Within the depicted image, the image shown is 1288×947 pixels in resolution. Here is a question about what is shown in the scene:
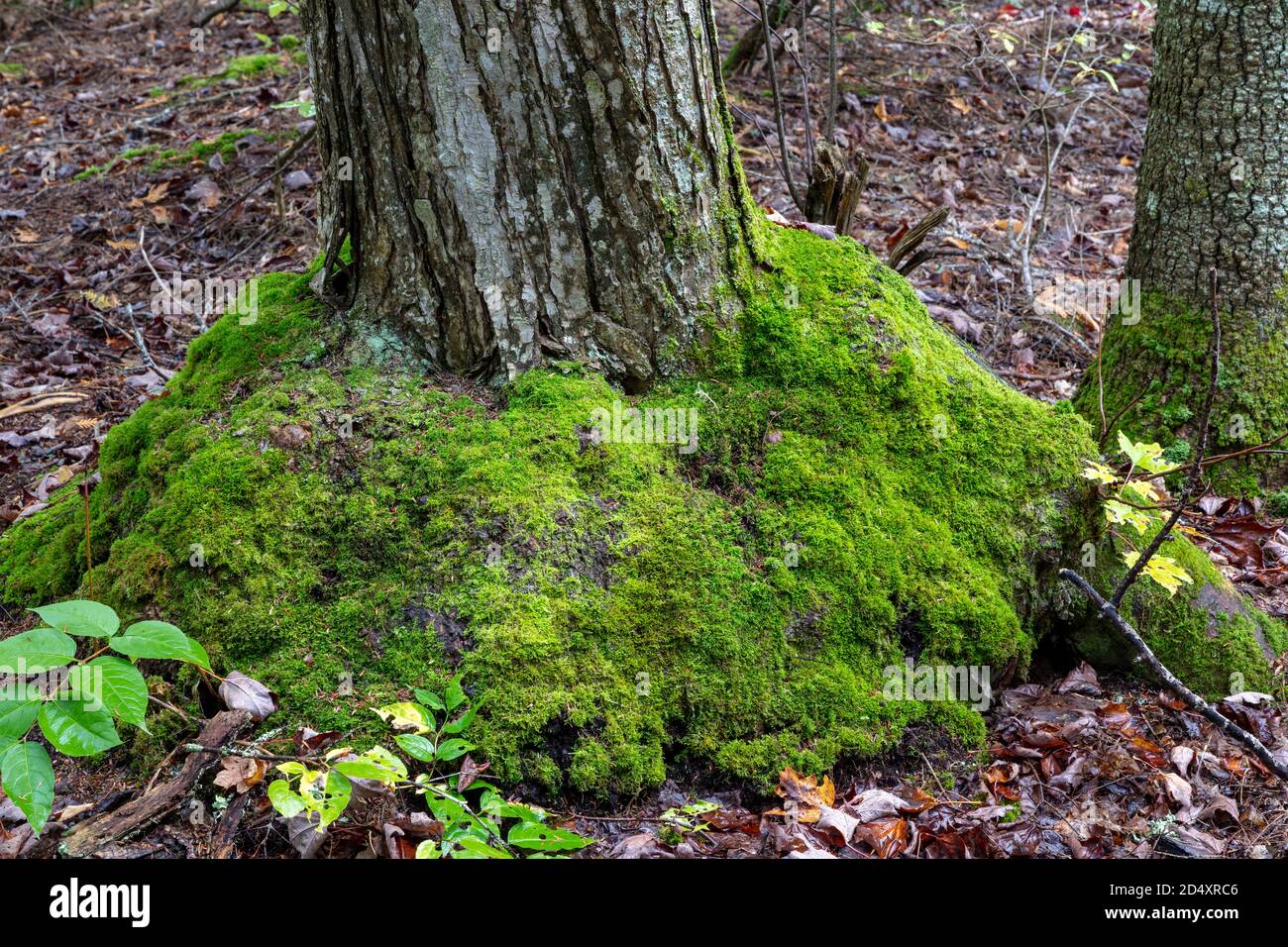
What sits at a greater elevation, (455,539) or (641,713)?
(455,539)

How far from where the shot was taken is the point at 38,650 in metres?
2.08

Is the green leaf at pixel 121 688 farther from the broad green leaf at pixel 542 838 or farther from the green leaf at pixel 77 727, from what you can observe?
the broad green leaf at pixel 542 838

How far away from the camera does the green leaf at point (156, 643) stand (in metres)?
2.15

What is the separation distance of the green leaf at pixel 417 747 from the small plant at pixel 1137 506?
2435mm

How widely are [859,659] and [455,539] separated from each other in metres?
1.37

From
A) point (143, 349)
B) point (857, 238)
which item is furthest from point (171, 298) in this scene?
point (857, 238)

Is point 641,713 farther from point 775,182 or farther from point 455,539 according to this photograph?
point 775,182

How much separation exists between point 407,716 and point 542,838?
1.66ft

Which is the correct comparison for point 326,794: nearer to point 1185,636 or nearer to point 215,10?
point 1185,636

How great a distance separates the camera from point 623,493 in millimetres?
3053

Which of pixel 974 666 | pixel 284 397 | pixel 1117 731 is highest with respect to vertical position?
pixel 284 397

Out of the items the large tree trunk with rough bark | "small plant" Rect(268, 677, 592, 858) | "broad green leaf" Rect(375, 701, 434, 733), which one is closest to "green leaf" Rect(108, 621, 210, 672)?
"small plant" Rect(268, 677, 592, 858)

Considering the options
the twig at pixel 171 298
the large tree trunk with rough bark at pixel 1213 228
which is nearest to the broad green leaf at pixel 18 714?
the large tree trunk with rough bark at pixel 1213 228
